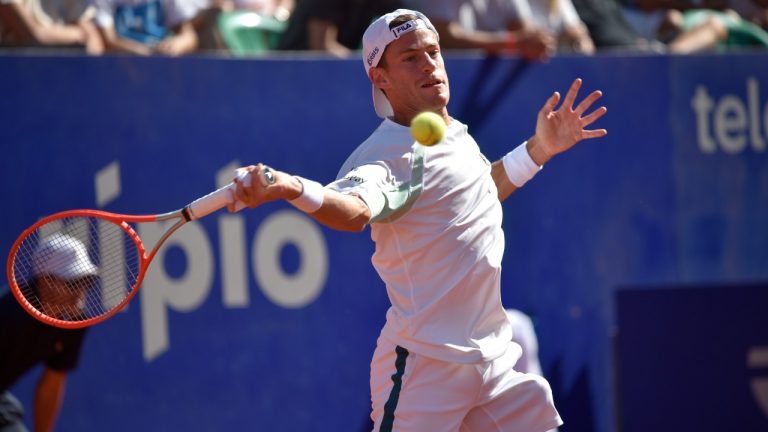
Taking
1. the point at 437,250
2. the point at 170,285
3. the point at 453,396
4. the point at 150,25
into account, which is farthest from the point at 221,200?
the point at 150,25

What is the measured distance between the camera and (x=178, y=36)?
7.29m

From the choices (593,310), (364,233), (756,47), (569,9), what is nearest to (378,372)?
(364,233)

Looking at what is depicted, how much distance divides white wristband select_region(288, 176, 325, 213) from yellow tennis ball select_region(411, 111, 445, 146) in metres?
0.33

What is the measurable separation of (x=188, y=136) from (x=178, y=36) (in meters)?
1.26

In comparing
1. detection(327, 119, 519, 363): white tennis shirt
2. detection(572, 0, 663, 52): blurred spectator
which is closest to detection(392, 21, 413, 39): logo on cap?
detection(327, 119, 519, 363): white tennis shirt

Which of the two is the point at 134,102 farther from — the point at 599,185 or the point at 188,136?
the point at 599,185

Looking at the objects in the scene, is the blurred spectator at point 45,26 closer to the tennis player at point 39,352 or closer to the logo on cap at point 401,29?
the tennis player at point 39,352

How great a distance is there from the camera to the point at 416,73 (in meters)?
4.07

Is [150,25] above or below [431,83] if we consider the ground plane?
above

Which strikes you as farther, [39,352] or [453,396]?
[39,352]

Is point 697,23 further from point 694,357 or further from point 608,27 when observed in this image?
point 694,357

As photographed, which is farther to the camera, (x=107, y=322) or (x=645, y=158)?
(x=645, y=158)

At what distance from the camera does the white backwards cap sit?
4.08m

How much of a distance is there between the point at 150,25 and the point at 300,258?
1.93 m
